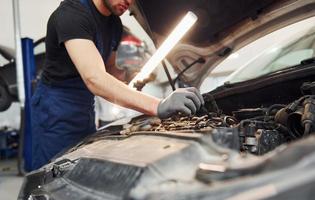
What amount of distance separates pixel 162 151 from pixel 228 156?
176 mm

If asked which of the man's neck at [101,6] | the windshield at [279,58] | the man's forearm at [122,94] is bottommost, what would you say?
the man's forearm at [122,94]

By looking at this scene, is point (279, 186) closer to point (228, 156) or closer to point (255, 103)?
point (228, 156)

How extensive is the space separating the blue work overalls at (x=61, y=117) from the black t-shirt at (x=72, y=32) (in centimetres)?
5

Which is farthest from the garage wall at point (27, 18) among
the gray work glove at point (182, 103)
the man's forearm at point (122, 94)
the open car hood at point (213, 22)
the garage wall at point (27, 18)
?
the gray work glove at point (182, 103)

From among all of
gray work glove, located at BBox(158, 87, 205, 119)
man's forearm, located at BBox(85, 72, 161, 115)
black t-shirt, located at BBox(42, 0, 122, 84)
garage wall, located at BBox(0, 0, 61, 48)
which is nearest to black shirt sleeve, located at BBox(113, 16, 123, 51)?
black t-shirt, located at BBox(42, 0, 122, 84)

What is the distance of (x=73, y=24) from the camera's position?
1606 millimetres

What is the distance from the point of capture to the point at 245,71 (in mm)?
2129

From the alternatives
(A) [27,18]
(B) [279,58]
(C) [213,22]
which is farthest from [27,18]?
(B) [279,58]

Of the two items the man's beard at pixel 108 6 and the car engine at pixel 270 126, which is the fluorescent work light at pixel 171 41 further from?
the car engine at pixel 270 126

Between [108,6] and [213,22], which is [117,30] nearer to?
[108,6]

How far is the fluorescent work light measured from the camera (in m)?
1.75

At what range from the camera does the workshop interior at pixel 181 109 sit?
63 cm

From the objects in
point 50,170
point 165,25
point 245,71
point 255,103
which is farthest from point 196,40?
point 50,170

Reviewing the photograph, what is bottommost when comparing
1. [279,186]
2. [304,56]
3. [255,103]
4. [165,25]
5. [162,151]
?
[279,186]
